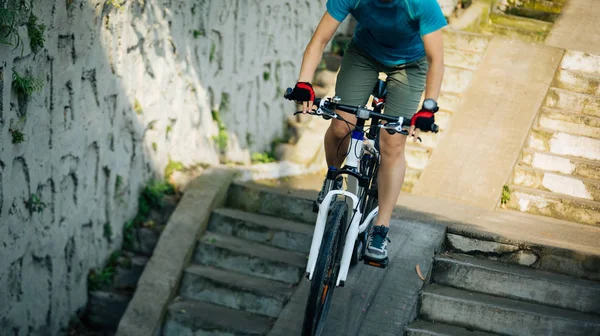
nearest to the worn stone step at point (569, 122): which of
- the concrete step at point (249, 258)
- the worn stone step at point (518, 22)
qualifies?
the worn stone step at point (518, 22)

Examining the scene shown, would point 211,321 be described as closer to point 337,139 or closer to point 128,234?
point 128,234

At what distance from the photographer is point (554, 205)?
20.1 feet

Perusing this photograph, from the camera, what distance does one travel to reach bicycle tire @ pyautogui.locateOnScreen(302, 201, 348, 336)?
13.0 feet

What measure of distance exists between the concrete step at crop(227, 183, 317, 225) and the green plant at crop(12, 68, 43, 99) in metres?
2.12

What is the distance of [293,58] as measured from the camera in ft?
24.9

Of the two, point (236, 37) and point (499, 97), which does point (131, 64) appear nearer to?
point (236, 37)

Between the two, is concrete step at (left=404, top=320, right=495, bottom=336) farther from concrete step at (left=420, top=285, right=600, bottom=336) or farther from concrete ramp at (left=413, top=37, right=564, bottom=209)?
concrete ramp at (left=413, top=37, right=564, bottom=209)

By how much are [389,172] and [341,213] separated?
55 centimetres

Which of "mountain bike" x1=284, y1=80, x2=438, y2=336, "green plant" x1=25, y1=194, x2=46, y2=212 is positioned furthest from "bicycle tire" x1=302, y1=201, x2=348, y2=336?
"green plant" x1=25, y1=194, x2=46, y2=212

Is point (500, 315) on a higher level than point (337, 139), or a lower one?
lower

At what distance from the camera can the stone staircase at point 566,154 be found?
6156 millimetres

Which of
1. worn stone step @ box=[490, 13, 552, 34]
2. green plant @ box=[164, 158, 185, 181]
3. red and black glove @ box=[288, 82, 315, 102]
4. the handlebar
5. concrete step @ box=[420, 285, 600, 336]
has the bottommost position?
concrete step @ box=[420, 285, 600, 336]

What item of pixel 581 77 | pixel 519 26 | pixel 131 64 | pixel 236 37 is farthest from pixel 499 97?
pixel 131 64

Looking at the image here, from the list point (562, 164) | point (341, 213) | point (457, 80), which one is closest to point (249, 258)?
point (341, 213)
